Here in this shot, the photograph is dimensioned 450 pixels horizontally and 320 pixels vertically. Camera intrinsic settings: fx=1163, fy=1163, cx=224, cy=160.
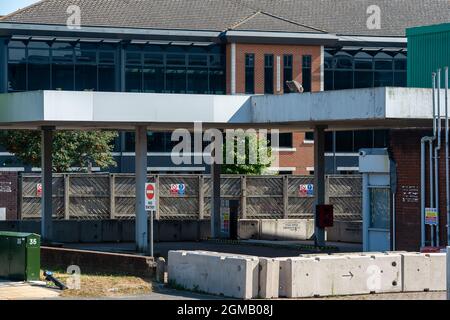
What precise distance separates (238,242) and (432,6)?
1999 inches

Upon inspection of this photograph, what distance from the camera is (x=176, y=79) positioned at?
258 feet

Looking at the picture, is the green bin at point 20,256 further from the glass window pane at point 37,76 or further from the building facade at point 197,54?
the glass window pane at point 37,76

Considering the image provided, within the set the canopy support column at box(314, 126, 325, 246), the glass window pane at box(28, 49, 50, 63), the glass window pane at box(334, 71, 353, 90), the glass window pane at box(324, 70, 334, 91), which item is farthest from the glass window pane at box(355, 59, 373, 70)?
the canopy support column at box(314, 126, 325, 246)

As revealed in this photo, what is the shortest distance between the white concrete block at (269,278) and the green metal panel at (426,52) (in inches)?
506

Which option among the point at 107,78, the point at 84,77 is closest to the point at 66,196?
the point at 84,77

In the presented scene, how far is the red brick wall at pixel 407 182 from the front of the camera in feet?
108

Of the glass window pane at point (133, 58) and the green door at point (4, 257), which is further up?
the glass window pane at point (133, 58)

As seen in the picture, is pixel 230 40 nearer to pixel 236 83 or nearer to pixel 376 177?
pixel 236 83

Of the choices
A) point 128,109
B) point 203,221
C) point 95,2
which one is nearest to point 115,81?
point 95,2

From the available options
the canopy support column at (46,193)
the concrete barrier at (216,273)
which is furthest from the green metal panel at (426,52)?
the concrete barrier at (216,273)

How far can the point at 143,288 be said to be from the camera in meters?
28.2

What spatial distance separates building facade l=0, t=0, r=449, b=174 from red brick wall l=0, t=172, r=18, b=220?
24546 millimetres

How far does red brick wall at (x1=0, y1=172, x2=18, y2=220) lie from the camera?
49094mm
